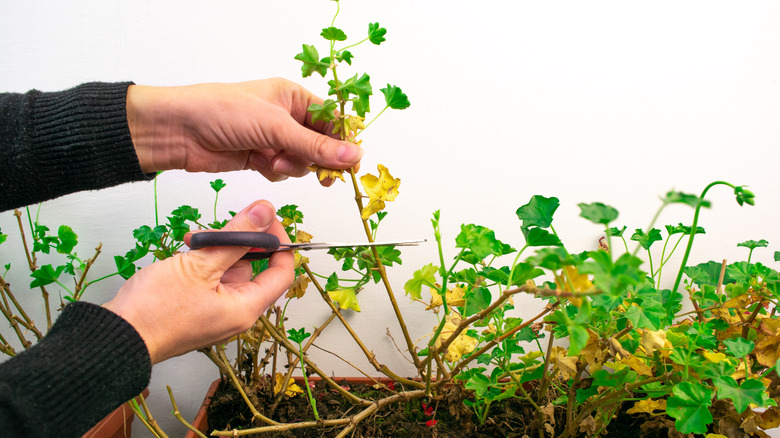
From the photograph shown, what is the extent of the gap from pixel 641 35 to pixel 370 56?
512 mm

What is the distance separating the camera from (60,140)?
2.25ft

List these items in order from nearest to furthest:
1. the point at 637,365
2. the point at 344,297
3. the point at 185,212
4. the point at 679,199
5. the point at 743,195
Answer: the point at 679,199, the point at 743,195, the point at 637,365, the point at 344,297, the point at 185,212

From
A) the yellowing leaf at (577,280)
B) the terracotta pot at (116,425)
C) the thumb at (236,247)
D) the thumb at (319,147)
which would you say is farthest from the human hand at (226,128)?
the terracotta pot at (116,425)

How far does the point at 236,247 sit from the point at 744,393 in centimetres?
61

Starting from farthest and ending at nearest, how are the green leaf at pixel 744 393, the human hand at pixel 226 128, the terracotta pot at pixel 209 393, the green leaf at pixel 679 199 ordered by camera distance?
1. the terracotta pot at pixel 209 393
2. the human hand at pixel 226 128
3. the green leaf at pixel 744 393
4. the green leaf at pixel 679 199

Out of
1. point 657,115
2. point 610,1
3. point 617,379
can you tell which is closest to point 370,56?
point 610,1

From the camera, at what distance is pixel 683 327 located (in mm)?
621

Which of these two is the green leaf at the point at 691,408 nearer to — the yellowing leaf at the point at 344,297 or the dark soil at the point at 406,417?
the dark soil at the point at 406,417

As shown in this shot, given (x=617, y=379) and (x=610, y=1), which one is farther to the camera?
(x=610, y=1)

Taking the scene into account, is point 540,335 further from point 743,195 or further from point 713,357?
point 743,195

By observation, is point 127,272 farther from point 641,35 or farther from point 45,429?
point 641,35

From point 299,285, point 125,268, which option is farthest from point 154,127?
point 299,285

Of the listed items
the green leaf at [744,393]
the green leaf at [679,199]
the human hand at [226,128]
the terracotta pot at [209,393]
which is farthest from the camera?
the terracotta pot at [209,393]

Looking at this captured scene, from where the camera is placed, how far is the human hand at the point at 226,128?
0.67 m
